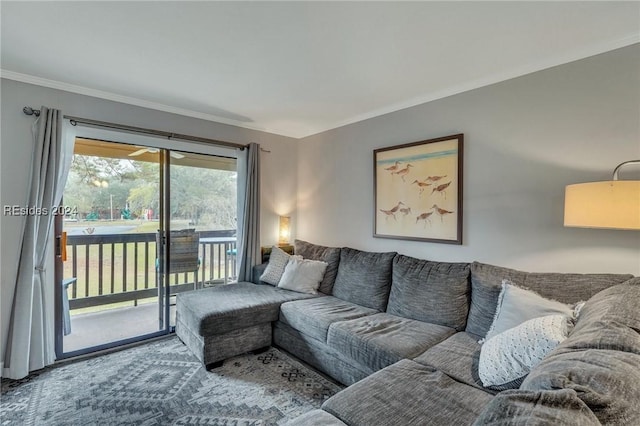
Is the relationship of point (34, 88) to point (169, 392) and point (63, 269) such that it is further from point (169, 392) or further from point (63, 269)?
point (169, 392)

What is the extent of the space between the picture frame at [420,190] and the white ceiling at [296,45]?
52 centimetres

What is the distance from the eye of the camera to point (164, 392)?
2270mm

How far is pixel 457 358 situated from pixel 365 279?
1238 mm

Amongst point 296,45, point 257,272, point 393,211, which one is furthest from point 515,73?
point 257,272

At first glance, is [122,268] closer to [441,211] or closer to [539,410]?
[441,211]

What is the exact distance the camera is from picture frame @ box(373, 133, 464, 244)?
275 centimetres

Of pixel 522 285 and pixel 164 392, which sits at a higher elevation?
pixel 522 285

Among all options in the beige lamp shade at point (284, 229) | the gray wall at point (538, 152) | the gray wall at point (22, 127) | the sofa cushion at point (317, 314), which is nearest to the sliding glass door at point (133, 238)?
the gray wall at point (22, 127)

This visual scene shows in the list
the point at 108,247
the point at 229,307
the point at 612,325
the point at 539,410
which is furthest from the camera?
the point at 108,247

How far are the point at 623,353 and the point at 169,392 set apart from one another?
8.46 ft

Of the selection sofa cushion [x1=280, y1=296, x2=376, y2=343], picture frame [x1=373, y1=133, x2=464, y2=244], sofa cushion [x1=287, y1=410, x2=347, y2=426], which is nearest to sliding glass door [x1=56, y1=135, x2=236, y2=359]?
sofa cushion [x1=280, y1=296, x2=376, y2=343]

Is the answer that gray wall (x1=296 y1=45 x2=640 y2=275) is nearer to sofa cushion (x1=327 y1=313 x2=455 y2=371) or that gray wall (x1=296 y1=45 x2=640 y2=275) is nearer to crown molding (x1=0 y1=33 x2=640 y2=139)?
crown molding (x1=0 y1=33 x2=640 y2=139)

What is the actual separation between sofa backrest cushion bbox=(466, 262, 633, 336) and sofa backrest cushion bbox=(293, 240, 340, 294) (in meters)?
1.44

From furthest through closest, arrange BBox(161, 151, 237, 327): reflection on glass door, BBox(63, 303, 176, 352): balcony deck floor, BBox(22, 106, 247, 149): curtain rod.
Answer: BBox(161, 151, 237, 327): reflection on glass door → BBox(63, 303, 176, 352): balcony deck floor → BBox(22, 106, 247, 149): curtain rod
